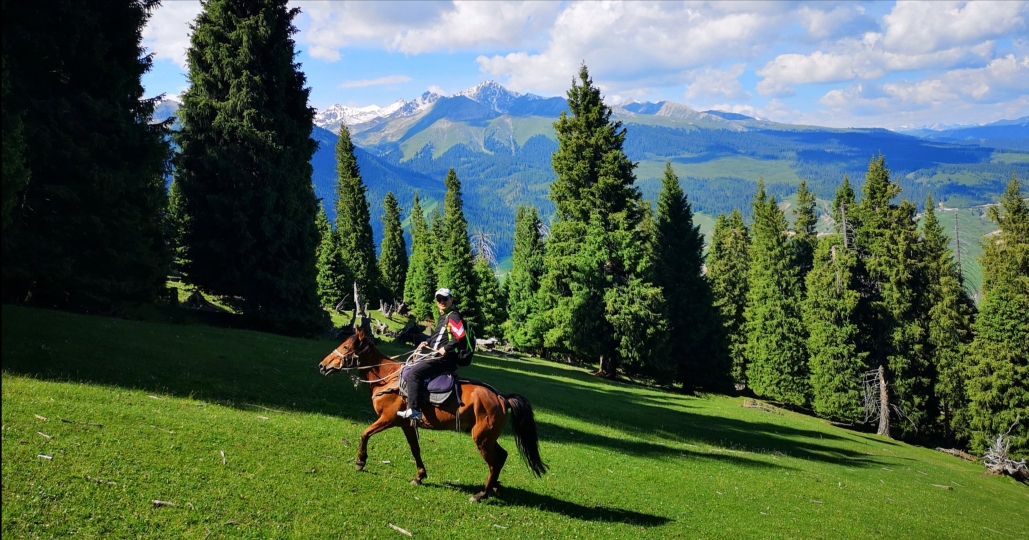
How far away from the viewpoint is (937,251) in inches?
1770

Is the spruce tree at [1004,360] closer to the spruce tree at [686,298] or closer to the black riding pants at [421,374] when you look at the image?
the spruce tree at [686,298]

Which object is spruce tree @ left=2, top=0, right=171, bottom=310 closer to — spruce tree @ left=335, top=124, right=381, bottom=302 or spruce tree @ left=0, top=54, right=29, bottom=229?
spruce tree @ left=0, top=54, right=29, bottom=229

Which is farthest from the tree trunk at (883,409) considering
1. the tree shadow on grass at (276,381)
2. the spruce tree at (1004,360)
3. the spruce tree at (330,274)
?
the spruce tree at (330,274)

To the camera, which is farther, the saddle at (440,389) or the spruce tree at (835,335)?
the spruce tree at (835,335)

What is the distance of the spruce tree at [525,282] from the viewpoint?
172 feet

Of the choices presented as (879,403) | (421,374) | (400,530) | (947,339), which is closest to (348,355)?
(421,374)

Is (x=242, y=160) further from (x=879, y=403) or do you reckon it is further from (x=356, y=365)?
(x=879, y=403)

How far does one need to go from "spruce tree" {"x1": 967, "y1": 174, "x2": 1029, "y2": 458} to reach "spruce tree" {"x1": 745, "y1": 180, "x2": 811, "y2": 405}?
1088cm

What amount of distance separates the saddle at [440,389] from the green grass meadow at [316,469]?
6.02 feet

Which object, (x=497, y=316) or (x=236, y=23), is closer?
(x=236, y=23)

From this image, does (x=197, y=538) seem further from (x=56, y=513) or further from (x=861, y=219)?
(x=861, y=219)

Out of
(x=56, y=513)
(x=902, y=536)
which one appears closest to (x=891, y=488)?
(x=902, y=536)

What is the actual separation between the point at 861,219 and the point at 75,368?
4818cm

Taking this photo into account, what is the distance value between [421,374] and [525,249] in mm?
55794
